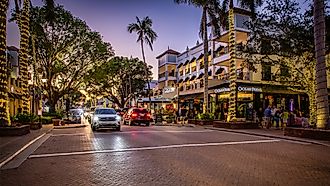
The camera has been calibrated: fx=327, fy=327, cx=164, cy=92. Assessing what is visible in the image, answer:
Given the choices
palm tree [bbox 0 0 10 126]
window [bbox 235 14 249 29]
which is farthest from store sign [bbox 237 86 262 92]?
palm tree [bbox 0 0 10 126]

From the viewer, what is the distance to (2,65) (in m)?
17.5

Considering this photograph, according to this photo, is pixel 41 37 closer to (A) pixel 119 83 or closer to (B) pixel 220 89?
(B) pixel 220 89

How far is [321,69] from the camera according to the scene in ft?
52.5

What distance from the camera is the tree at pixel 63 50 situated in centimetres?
3441

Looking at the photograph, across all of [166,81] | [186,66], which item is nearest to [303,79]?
[186,66]

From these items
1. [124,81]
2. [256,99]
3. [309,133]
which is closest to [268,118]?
[309,133]

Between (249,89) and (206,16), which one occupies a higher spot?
(206,16)

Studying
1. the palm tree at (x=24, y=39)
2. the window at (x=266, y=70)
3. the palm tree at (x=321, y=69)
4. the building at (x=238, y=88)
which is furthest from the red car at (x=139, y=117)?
the palm tree at (x=321, y=69)

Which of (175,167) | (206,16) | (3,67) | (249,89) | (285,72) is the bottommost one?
(175,167)

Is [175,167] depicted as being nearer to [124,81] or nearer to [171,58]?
[171,58]

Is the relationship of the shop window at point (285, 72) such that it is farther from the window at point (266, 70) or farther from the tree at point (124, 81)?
the tree at point (124, 81)

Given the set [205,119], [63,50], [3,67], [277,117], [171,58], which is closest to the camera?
[3,67]

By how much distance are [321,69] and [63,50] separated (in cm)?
2741

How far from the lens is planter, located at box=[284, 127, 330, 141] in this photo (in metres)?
15.2
